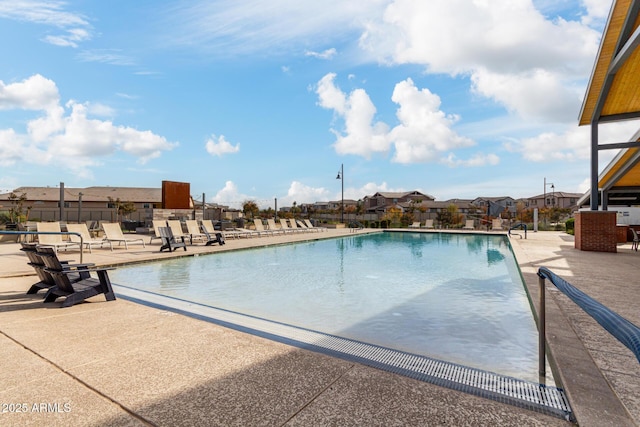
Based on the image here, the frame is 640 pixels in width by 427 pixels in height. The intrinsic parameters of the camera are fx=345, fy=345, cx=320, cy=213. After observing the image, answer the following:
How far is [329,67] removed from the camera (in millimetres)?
14117

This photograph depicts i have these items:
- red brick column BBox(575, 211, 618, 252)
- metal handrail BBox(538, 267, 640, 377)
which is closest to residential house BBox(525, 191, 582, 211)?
red brick column BBox(575, 211, 618, 252)

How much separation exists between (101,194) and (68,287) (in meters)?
50.0

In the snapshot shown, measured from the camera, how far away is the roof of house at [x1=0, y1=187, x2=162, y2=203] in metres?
42.2

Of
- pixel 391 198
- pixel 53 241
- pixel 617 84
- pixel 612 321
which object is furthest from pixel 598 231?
pixel 391 198

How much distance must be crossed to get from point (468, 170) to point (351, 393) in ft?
120

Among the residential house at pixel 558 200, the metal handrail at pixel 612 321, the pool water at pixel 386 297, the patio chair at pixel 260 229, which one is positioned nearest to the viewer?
the metal handrail at pixel 612 321

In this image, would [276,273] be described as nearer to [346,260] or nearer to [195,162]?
[346,260]

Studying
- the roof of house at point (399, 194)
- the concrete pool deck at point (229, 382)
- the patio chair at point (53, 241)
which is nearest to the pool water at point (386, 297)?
the concrete pool deck at point (229, 382)

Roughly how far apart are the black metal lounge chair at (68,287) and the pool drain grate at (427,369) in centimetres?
157

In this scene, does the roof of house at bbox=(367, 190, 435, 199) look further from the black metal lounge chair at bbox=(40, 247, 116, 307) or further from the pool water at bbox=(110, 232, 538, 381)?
the black metal lounge chair at bbox=(40, 247, 116, 307)

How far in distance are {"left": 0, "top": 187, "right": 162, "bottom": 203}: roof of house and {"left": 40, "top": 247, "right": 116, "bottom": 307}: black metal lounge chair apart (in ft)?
142

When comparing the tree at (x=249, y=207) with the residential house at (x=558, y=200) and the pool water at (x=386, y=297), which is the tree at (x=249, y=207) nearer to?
the pool water at (x=386, y=297)

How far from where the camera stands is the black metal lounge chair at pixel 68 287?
417cm

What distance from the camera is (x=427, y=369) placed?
2545 millimetres
